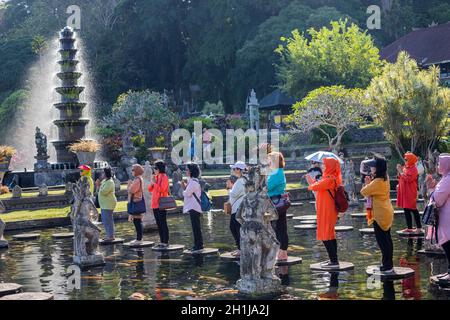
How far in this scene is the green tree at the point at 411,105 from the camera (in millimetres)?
30969

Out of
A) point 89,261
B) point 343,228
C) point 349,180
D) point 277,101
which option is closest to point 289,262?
point 89,261

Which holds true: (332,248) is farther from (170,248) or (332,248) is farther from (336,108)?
(336,108)

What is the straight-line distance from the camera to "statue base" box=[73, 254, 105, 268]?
1215 centimetres

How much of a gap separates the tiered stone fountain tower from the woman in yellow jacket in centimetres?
2440

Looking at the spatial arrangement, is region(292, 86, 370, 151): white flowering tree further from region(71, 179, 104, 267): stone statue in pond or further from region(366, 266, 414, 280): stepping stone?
region(366, 266, 414, 280): stepping stone

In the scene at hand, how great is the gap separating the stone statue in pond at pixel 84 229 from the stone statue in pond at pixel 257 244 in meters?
3.70

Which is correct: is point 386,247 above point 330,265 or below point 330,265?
above

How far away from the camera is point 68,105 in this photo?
33.0 metres

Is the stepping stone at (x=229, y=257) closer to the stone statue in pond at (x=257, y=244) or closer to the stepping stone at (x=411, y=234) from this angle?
the stone statue in pond at (x=257, y=244)

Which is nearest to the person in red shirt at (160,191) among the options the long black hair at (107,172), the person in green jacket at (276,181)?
the long black hair at (107,172)

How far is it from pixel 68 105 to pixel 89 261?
21.9m
